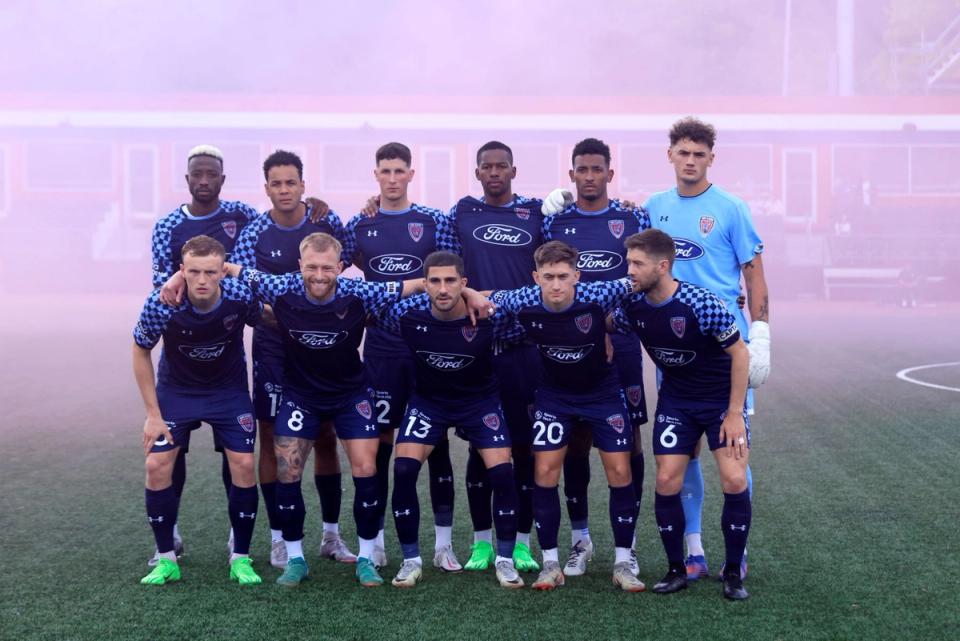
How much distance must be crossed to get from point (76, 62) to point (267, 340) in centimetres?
4217

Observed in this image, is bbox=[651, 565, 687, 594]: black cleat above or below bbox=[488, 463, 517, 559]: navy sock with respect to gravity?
below

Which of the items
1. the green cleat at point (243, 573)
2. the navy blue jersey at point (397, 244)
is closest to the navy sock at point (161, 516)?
the green cleat at point (243, 573)

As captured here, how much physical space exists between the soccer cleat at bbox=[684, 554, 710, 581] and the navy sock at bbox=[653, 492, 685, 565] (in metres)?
0.25

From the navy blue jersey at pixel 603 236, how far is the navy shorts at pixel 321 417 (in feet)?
4.39

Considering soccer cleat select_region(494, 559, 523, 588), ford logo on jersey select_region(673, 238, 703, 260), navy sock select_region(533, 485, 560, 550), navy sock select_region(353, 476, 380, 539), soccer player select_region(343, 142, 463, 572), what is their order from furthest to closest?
soccer player select_region(343, 142, 463, 572) → ford logo on jersey select_region(673, 238, 703, 260) → navy sock select_region(353, 476, 380, 539) → navy sock select_region(533, 485, 560, 550) → soccer cleat select_region(494, 559, 523, 588)

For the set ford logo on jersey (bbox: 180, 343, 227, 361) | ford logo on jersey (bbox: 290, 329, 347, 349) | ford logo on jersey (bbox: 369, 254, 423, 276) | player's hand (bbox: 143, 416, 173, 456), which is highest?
ford logo on jersey (bbox: 369, 254, 423, 276)

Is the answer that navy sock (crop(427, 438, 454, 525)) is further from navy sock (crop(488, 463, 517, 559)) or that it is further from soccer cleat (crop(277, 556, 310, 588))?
soccer cleat (crop(277, 556, 310, 588))

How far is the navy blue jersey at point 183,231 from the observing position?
5992mm

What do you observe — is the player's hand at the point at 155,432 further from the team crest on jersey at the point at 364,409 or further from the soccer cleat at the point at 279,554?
the team crest on jersey at the point at 364,409

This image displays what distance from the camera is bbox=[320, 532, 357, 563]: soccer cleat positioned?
580 centimetres

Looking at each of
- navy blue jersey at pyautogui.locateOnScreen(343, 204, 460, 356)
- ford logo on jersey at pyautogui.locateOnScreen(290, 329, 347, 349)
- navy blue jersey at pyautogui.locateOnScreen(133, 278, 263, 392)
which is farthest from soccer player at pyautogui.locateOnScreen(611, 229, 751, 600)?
navy blue jersey at pyautogui.locateOnScreen(133, 278, 263, 392)

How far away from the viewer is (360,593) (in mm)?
5141

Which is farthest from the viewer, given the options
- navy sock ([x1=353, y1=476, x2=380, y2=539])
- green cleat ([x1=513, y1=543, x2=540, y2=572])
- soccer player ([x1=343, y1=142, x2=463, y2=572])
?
soccer player ([x1=343, y1=142, x2=463, y2=572])

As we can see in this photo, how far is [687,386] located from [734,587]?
3.15 feet
